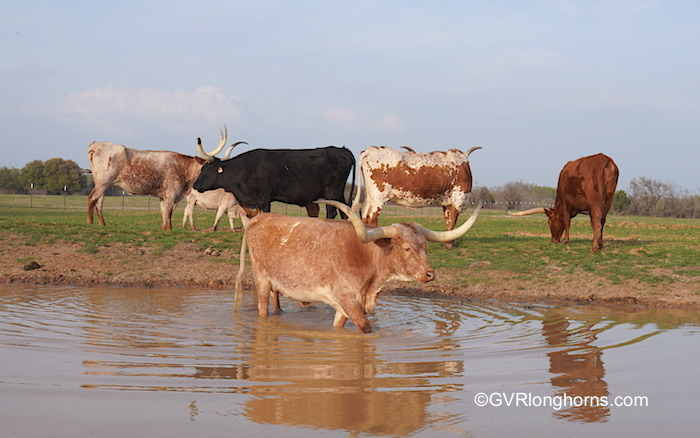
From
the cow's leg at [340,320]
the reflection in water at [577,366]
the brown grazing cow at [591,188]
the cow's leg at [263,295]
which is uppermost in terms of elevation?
the brown grazing cow at [591,188]

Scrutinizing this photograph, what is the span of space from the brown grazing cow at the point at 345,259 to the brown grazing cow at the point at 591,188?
24.3ft

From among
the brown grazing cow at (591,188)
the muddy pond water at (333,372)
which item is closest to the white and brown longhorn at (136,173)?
the brown grazing cow at (591,188)

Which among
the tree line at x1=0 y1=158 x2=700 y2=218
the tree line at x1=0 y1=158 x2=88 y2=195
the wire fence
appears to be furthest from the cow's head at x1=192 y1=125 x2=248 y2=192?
the tree line at x1=0 y1=158 x2=88 y2=195

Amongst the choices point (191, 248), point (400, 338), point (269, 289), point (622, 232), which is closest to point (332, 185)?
point (191, 248)

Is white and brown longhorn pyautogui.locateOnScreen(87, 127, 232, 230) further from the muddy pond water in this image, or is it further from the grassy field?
the muddy pond water

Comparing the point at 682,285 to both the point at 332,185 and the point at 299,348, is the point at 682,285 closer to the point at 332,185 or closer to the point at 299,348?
the point at 332,185

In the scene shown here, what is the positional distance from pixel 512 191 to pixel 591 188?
5639 cm

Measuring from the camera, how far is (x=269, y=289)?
29.9 ft

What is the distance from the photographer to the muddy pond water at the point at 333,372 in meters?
4.62

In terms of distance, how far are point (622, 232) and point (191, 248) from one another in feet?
47.6

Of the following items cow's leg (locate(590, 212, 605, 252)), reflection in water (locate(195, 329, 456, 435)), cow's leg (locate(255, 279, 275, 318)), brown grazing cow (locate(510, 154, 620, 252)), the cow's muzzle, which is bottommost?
reflection in water (locate(195, 329, 456, 435))

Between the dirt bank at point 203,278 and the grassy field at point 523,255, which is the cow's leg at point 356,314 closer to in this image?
the dirt bank at point 203,278

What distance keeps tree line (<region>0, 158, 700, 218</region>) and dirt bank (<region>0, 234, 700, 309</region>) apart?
39062 mm

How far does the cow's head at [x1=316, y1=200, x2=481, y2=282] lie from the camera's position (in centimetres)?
800
